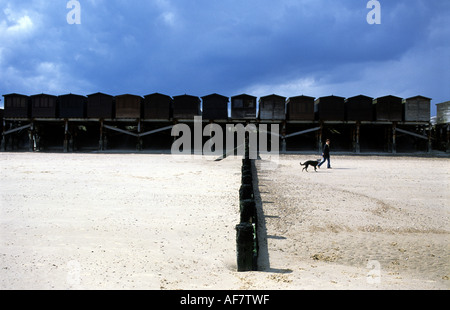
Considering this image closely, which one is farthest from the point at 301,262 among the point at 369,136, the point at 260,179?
the point at 369,136

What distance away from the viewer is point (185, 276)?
12.4ft

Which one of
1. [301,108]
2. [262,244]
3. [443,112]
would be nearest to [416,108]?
[443,112]

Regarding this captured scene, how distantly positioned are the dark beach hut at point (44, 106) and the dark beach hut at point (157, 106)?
9.36 m

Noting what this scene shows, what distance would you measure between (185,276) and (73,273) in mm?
1291

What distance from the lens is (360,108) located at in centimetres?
3266

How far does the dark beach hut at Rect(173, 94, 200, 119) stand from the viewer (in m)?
32.9

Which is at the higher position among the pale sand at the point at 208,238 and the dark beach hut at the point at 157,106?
the dark beach hut at the point at 157,106

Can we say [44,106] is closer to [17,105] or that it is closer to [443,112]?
[17,105]

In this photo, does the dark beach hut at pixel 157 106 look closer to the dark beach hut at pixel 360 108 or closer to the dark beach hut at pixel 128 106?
the dark beach hut at pixel 128 106

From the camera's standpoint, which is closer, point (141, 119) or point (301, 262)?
point (301, 262)

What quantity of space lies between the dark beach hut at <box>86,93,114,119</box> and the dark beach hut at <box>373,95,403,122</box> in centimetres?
2715

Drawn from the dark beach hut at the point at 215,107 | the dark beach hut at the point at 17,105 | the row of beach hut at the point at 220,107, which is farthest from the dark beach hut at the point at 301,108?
the dark beach hut at the point at 17,105

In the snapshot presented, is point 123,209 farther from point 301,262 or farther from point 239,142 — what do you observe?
point 239,142

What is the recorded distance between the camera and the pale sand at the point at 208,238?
3.70 metres
